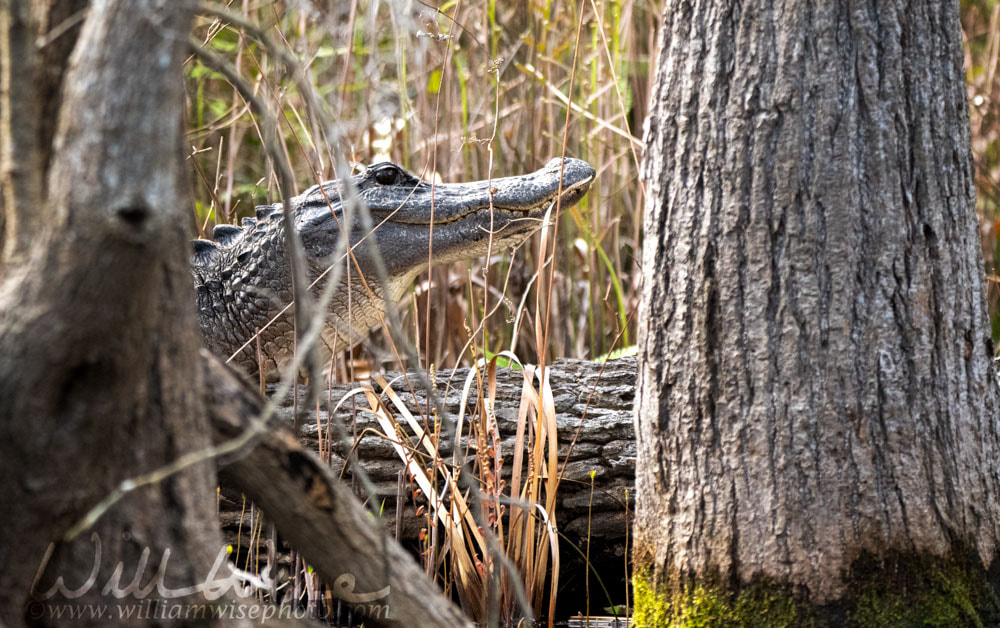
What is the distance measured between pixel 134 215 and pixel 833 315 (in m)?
1.01

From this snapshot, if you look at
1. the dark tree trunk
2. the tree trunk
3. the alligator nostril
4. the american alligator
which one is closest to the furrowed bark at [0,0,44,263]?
the dark tree trunk

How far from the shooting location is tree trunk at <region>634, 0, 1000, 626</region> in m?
1.33

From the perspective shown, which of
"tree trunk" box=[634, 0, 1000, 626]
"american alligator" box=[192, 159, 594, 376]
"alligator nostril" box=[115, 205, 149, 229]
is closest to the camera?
"alligator nostril" box=[115, 205, 149, 229]

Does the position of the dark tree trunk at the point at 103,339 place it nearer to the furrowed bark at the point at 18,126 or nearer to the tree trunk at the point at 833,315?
the furrowed bark at the point at 18,126

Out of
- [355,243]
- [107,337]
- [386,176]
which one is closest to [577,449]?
[355,243]

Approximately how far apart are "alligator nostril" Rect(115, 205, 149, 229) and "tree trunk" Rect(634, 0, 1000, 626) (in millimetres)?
897

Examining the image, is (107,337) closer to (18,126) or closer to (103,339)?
(103,339)

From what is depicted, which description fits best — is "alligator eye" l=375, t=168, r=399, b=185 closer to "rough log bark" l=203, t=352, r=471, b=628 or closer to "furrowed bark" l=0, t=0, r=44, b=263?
"rough log bark" l=203, t=352, r=471, b=628

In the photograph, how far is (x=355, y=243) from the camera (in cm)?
271

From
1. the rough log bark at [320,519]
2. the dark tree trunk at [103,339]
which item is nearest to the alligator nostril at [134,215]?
the dark tree trunk at [103,339]

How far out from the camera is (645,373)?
1522mm

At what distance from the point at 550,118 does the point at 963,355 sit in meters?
2.30

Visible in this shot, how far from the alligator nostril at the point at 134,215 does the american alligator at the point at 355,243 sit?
6.26 ft

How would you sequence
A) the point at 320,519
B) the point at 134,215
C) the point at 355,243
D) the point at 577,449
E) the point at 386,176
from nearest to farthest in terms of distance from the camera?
the point at 134,215
the point at 320,519
the point at 577,449
the point at 355,243
the point at 386,176
